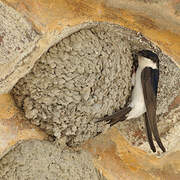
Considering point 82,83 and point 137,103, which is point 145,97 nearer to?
point 137,103

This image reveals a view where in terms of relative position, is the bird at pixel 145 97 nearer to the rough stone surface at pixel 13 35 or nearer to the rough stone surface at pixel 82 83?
the rough stone surface at pixel 82 83

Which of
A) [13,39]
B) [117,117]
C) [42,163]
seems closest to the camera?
[13,39]

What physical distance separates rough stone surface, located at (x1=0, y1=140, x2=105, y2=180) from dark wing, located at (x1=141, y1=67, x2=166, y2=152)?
0.46 metres

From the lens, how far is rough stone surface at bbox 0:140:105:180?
2.17 metres

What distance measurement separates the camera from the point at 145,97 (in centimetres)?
255

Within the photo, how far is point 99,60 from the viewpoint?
7.90 ft

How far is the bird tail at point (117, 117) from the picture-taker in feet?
8.01

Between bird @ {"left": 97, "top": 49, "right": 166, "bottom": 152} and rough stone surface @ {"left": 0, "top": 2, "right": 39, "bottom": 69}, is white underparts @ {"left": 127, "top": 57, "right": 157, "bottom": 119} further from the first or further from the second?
rough stone surface @ {"left": 0, "top": 2, "right": 39, "bottom": 69}

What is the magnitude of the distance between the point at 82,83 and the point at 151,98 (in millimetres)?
484

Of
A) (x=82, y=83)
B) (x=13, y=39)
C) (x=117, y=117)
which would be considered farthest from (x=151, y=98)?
(x=13, y=39)

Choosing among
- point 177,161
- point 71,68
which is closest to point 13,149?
point 71,68

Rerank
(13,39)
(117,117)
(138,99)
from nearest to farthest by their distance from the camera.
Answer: (13,39)
(117,117)
(138,99)

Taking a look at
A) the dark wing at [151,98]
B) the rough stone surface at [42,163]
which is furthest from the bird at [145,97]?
the rough stone surface at [42,163]

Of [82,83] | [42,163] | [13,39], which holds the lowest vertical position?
[42,163]
